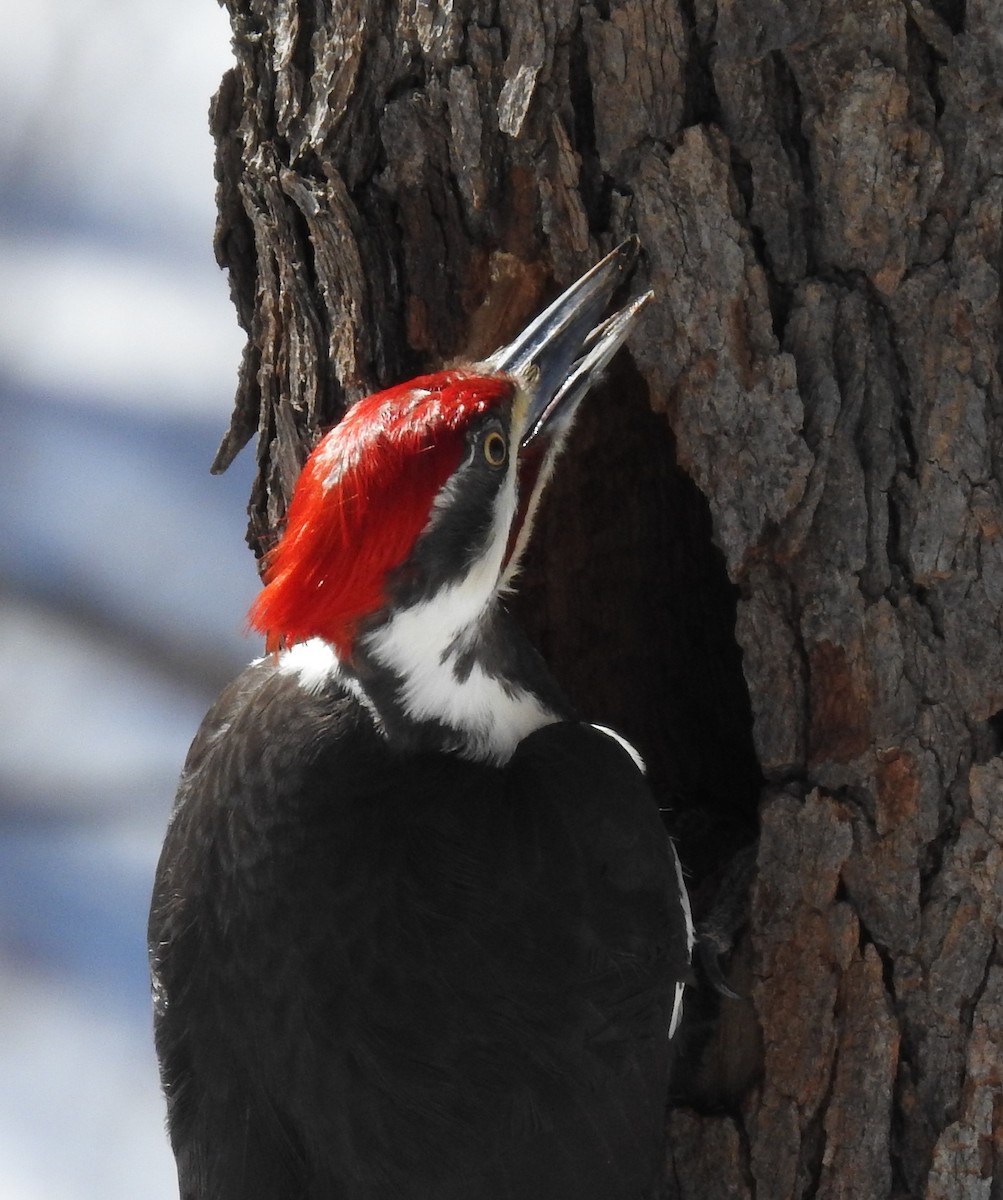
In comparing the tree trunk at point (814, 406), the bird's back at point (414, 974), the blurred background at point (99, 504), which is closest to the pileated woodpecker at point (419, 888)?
the bird's back at point (414, 974)

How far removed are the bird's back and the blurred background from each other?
6.70 feet

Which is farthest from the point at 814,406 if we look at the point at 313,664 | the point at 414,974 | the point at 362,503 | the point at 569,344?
the point at 414,974

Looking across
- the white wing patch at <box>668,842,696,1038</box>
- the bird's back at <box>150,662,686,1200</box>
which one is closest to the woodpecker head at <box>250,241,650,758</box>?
the bird's back at <box>150,662,686,1200</box>

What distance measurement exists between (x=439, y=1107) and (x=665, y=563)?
1.16 metres

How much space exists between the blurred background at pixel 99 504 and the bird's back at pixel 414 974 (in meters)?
2.04

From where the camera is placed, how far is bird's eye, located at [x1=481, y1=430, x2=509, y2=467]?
2.18 meters

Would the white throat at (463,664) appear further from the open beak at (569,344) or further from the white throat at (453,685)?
the open beak at (569,344)

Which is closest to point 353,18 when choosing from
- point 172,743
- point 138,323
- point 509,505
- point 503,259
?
point 503,259

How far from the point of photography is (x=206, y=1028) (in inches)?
87.8

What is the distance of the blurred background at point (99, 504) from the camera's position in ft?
13.9

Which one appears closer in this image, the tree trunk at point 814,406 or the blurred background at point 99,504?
the tree trunk at point 814,406

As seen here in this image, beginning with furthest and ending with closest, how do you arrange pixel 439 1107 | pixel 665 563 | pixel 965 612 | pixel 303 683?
1. pixel 665 563
2. pixel 303 683
3. pixel 965 612
4. pixel 439 1107

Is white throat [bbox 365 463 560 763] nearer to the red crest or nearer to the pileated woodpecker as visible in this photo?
the pileated woodpecker

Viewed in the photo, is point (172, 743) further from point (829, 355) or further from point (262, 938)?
point (829, 355)
